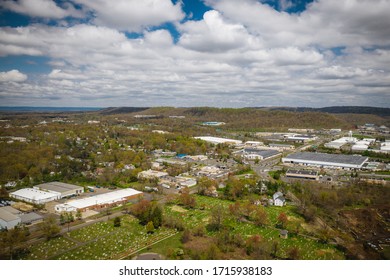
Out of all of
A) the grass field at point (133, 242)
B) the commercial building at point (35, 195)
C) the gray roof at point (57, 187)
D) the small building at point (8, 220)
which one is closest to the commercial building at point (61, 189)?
the gray roof at point (57, 187)

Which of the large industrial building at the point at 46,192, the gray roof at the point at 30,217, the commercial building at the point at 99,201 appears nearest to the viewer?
the gray roof at the point at 30,217

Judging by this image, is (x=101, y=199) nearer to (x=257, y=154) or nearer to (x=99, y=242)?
(x=99, y=242)

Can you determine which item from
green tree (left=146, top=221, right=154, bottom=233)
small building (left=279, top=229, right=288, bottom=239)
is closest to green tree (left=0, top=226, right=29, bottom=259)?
green tree (left=146, top=221, right=154, bottom=233)

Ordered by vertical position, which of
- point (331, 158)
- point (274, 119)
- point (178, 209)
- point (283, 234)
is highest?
point (274, 119)

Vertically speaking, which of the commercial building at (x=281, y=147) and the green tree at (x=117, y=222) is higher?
the commercial building at (x=281, y=147)

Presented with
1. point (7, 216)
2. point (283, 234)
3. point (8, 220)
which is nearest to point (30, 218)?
point (7, 216)

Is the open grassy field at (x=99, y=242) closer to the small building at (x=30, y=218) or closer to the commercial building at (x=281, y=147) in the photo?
the small building at (x=30, y=218)

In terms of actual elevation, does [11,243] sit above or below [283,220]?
above
